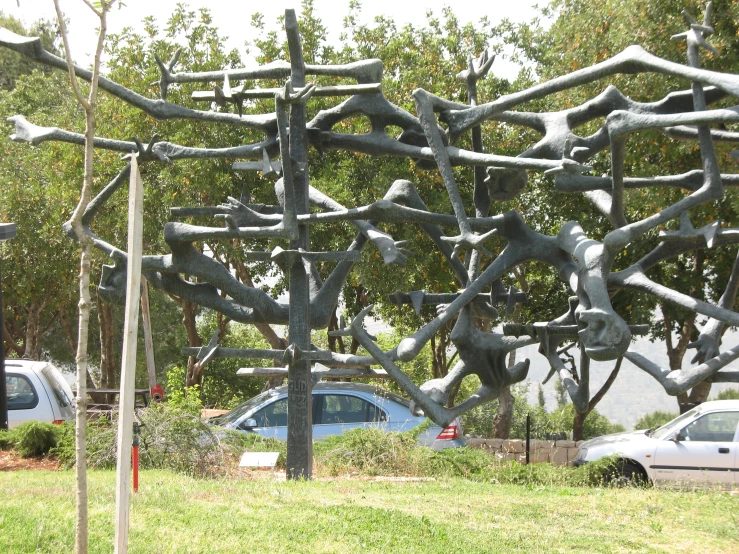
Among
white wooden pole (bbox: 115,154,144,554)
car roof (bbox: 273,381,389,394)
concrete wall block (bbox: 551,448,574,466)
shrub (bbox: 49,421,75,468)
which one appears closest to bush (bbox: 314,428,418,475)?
car roof (bbox: 273,381,389,394)

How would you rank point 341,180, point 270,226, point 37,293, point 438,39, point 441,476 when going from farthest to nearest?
point 37,293 → point 438,39 → point 341,180 → point 441,476 → point 270,226

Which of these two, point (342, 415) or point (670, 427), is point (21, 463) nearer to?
point (342, 415)

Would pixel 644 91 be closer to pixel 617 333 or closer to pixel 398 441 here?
pixel 398 441

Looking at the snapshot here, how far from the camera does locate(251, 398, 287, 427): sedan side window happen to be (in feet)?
38.2

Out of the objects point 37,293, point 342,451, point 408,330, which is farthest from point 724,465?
point 37,293

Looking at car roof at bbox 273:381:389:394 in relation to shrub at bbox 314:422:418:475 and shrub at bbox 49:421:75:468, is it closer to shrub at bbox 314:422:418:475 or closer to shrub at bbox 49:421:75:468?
shrub at bbox 314:422:418:475

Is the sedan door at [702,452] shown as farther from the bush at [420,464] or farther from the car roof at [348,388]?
the car roof at [348,388]

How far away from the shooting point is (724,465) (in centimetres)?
1073

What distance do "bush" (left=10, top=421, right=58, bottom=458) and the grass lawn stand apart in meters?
2.16

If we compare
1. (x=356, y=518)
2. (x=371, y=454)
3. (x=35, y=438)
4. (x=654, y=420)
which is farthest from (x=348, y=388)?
(x=654, y=420)

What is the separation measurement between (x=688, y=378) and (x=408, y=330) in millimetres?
16784

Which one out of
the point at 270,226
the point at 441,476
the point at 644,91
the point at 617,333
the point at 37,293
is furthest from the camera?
the point at 37,293

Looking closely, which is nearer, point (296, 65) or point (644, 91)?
point (296, 65)

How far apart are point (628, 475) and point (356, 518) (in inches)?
232
